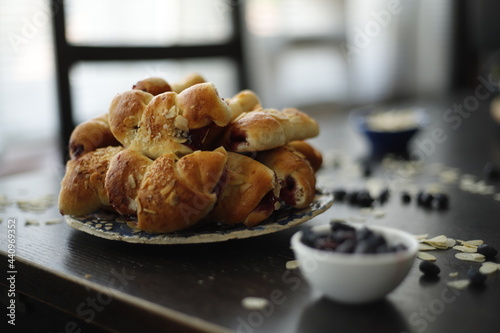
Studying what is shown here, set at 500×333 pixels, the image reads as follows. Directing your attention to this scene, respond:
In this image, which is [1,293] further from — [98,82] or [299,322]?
[98,82]

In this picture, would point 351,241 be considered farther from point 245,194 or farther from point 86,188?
point 86,188

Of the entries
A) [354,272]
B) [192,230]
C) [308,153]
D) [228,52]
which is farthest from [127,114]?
[228,52]

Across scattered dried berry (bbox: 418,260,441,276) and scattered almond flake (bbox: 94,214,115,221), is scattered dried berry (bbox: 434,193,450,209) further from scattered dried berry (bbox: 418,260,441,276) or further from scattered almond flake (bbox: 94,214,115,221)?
scattered almond flake (bbox: 94,214,115,221)

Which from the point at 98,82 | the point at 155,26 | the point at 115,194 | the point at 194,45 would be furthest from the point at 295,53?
the point at 115,194

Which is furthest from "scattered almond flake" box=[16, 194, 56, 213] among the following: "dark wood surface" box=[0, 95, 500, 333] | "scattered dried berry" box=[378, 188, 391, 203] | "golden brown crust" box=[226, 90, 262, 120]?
"scattered dried berry" box=[378, 188, 391, 203]

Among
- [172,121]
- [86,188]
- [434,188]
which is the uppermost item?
[172,121]

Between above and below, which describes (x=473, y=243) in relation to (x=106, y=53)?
below

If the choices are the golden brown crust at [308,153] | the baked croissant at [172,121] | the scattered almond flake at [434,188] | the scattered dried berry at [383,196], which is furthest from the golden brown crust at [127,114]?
the scattered almond flake at [434,188]
